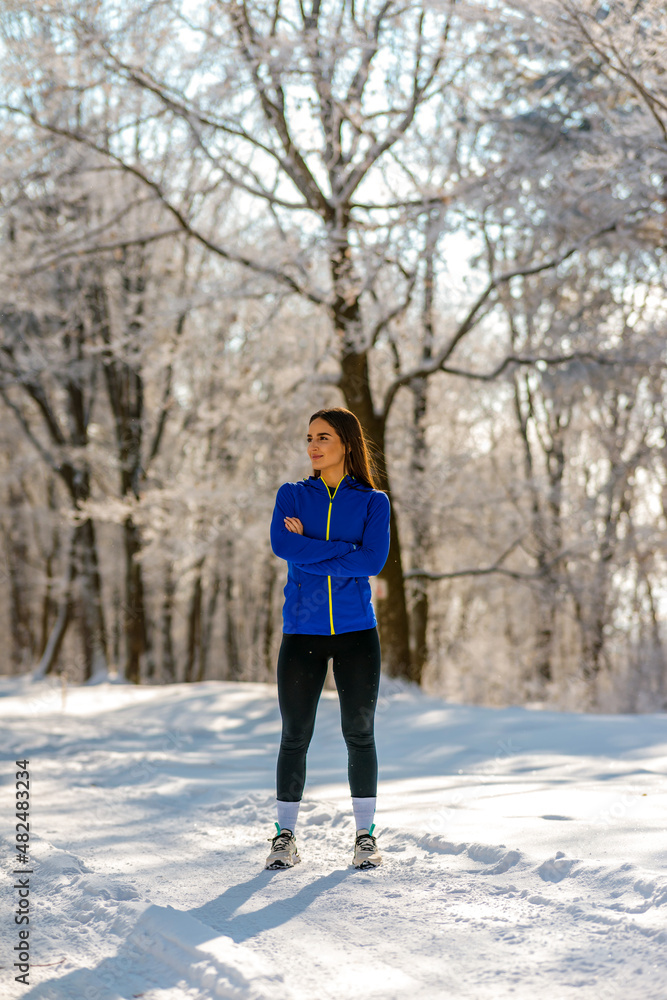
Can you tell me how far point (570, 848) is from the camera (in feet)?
10.3

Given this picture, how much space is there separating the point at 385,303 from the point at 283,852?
25.3 ft

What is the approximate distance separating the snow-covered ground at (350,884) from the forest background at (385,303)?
2.25 meters

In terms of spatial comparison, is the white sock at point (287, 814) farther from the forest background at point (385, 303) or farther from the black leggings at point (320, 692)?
the forest background at point (385, 303)

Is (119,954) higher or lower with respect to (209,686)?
higher

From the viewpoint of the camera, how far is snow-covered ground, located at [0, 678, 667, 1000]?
222cm

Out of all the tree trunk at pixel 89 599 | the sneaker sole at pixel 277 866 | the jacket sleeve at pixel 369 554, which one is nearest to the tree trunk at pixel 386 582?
the jacket sleeve at pixel 369 554

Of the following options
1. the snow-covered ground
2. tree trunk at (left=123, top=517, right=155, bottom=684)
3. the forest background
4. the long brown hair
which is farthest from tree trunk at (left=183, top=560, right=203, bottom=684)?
the long brown hair

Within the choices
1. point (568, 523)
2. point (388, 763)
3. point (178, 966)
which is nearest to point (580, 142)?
point (568, 523)

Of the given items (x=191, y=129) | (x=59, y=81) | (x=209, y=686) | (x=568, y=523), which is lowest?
(x=209, y=686)

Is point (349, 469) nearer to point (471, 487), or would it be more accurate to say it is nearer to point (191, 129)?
point (191, 129)

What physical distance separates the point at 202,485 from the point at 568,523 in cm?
706

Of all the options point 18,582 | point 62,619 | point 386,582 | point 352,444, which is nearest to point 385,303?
point 386,582

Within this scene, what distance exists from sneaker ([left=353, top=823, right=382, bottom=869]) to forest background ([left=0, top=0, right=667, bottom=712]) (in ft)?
7.54

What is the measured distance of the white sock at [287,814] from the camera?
129 inches
